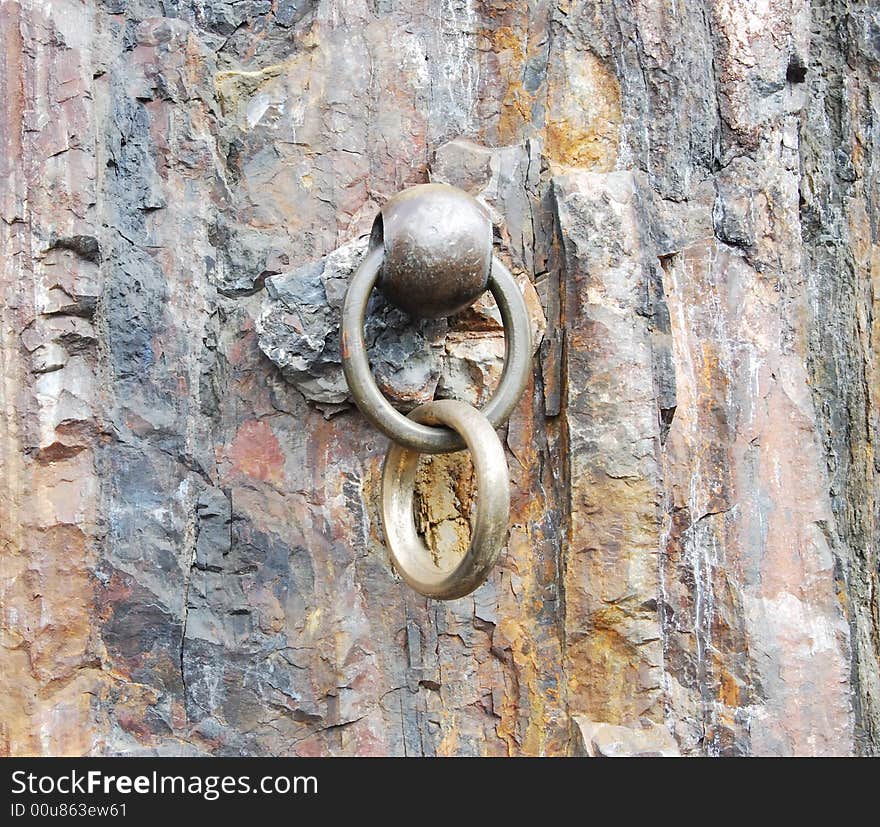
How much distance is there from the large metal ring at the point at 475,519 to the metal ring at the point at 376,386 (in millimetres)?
47

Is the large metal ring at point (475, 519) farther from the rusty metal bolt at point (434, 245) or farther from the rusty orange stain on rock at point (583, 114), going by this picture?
the rusty orange stain on rock at point (583, 114)

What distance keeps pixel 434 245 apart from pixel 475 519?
49cm

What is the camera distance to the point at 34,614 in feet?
5.96

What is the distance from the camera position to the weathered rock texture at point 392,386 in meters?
1.86

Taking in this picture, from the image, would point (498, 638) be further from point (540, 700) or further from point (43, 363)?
point (43, 363)

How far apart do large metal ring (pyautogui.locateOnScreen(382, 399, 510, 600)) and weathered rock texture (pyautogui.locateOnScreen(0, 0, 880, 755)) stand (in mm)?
140

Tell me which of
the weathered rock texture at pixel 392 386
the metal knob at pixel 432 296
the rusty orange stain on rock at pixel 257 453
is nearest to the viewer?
the metal knob at pixel 432 296

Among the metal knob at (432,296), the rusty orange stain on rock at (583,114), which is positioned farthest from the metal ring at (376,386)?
the rusty orange stain on rock at (583,114)

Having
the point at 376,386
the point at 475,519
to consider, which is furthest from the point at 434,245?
the point at 475,519

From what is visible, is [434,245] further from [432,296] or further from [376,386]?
[376,386]

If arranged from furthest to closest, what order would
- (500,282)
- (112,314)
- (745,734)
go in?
(745,734)
(112,314)
(500,282)

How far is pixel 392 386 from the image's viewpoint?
192 cm

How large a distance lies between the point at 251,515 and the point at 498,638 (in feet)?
1.88

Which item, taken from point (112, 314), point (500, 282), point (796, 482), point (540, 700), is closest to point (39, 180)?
point (112, 314)
